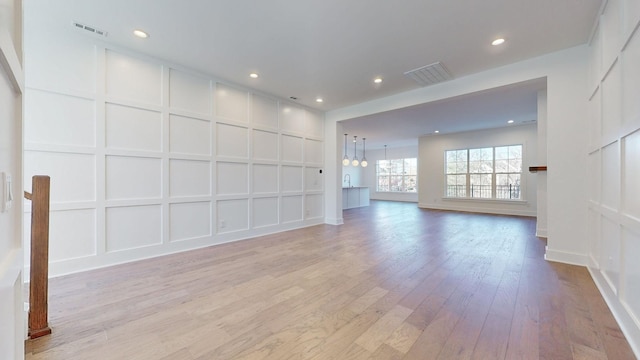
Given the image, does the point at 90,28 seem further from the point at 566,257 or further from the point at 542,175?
the point at 542,175

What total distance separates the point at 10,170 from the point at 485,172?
32.1ft

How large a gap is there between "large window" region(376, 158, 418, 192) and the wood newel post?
1176 cm

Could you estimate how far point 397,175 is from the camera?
1234 cm

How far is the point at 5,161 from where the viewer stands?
2.41ft

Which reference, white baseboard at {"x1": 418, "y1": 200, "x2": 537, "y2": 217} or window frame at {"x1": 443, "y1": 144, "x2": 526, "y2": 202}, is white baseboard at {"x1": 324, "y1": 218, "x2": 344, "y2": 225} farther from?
window frame at {"x1": 443, "y1": 144, "x2": 526, "y2": 202}

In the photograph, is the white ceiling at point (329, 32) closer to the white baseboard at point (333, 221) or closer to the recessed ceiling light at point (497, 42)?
the recessed ceiling light at point (497, 42)

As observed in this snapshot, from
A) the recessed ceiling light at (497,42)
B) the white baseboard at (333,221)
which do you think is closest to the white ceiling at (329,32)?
the recessed ceiling light at (497,42)

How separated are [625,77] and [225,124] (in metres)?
4.48

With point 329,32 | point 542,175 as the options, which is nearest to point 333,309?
point 329,32

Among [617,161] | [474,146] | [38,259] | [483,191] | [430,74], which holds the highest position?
[430,74]

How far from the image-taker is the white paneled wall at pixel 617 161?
1.63m

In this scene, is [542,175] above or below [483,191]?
above

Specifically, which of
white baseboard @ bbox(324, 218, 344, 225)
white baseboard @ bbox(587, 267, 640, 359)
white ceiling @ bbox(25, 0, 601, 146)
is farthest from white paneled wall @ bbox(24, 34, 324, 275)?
white baseboard @ bbox(587, 267, 640, 359)

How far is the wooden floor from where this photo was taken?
1562 mm
